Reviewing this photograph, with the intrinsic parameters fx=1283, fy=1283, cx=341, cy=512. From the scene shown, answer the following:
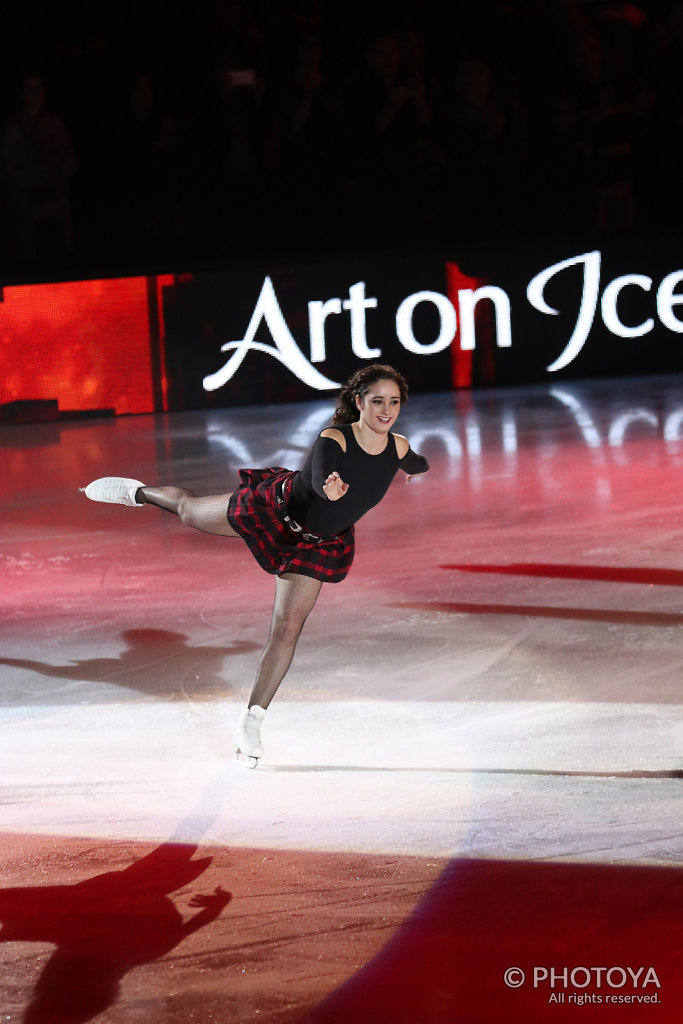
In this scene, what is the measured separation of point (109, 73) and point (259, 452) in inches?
182

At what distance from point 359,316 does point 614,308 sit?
2680mm

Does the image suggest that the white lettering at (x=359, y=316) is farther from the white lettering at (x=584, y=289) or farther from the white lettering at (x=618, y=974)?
the white lettering at (x=618, y=974)

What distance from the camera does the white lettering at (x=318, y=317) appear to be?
12484mm

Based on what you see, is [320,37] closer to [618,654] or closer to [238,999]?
[618,654]

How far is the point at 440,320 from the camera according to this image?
12.8 meters

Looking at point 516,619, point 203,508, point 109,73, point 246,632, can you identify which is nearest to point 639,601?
point 516,619

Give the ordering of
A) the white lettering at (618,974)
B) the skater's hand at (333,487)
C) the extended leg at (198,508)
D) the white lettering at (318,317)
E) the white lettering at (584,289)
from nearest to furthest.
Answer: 1. the white lettering at (618,974)
2. the skater's hand at (333,487)
3. the extended leg at (198,508)
4. the white lettering at (318,317)
5. the white lettering at (584,289)

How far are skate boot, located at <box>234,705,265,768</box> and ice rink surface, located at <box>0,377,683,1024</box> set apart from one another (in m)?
0.08

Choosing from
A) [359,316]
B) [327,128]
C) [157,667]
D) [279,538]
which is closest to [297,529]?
[279,538]

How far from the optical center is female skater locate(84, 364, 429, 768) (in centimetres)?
438

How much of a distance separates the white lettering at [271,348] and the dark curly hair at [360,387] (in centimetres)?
795

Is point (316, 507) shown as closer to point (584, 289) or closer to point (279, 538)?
point (279, 538)

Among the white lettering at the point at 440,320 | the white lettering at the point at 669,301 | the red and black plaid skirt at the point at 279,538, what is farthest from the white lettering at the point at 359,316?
the red and black plaid skirt at the point at 279,538

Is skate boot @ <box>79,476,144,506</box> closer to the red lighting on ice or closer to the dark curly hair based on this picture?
the dark curly hair
